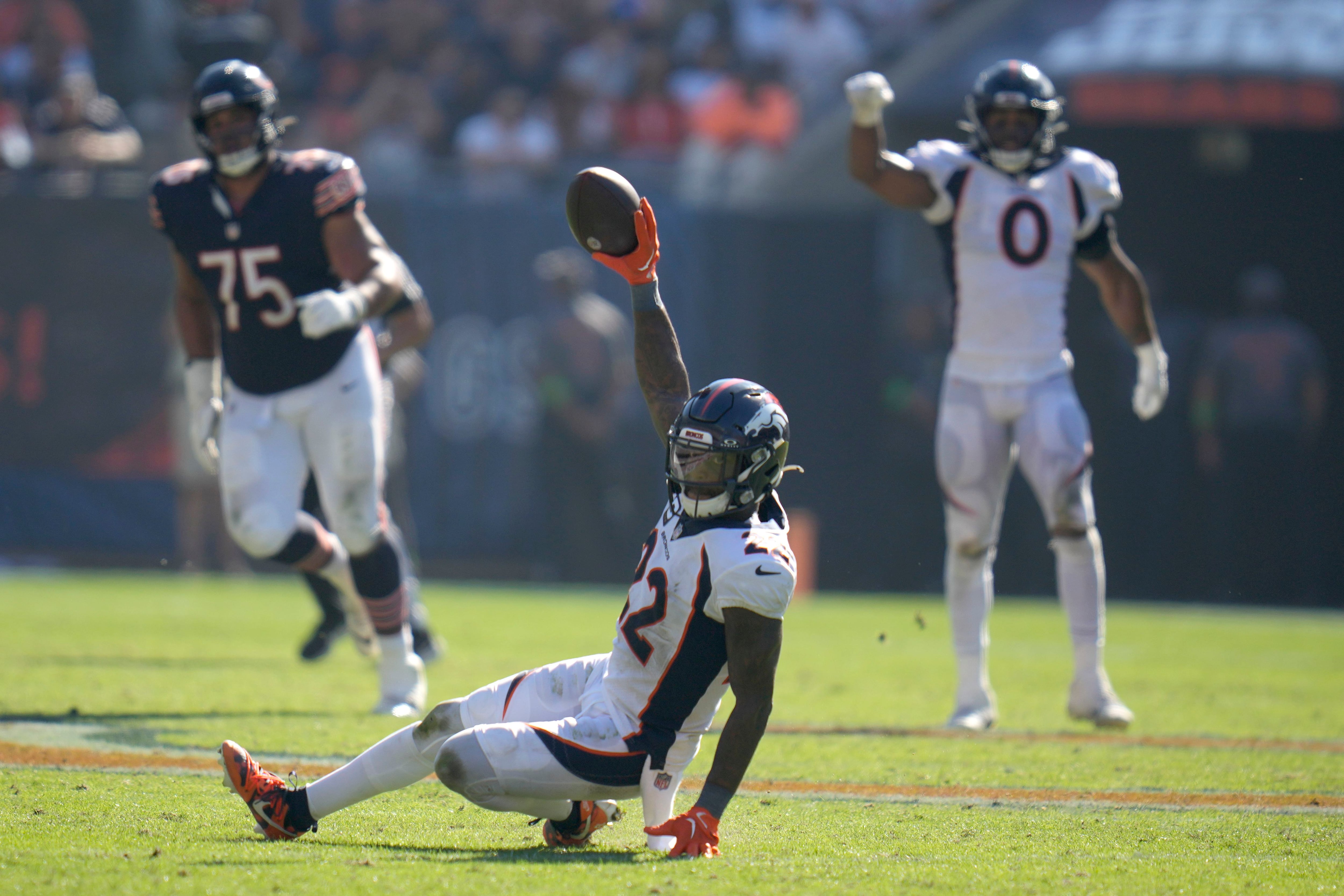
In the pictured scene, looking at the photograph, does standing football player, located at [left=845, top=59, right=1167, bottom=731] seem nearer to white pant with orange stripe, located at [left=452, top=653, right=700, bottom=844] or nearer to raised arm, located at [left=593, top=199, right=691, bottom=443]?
raised arm, located at [left=593, top=199, right=691, bottom=443]

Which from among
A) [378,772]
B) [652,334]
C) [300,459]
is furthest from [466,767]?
[300,459]

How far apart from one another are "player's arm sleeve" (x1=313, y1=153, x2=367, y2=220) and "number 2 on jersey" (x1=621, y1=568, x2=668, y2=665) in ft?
8.21

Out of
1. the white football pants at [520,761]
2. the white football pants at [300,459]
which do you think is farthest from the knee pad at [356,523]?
the white football pants at [520,761]

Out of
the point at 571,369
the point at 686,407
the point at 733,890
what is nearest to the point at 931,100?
the point at 571,369

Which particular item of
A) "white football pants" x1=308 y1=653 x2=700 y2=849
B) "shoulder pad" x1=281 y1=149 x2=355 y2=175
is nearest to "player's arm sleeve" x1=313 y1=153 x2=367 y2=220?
"shoulder pad" x1=281 y1=149 x2=355 y2=175

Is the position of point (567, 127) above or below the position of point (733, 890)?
above

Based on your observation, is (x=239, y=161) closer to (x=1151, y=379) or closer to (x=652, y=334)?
(x=652, y=334)

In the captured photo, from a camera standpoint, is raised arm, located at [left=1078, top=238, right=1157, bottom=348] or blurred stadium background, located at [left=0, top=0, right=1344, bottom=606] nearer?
raised arm, located at [left=1078, top=238, right=1157, bottom=348]

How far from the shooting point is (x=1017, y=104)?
5.87m

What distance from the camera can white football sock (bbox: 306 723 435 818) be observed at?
3.55 meters

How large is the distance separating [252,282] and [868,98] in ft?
6.98

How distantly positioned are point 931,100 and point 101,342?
6.13 metres

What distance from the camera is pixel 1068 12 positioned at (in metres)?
12.1

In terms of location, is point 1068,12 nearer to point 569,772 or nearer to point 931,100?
point 931,100
